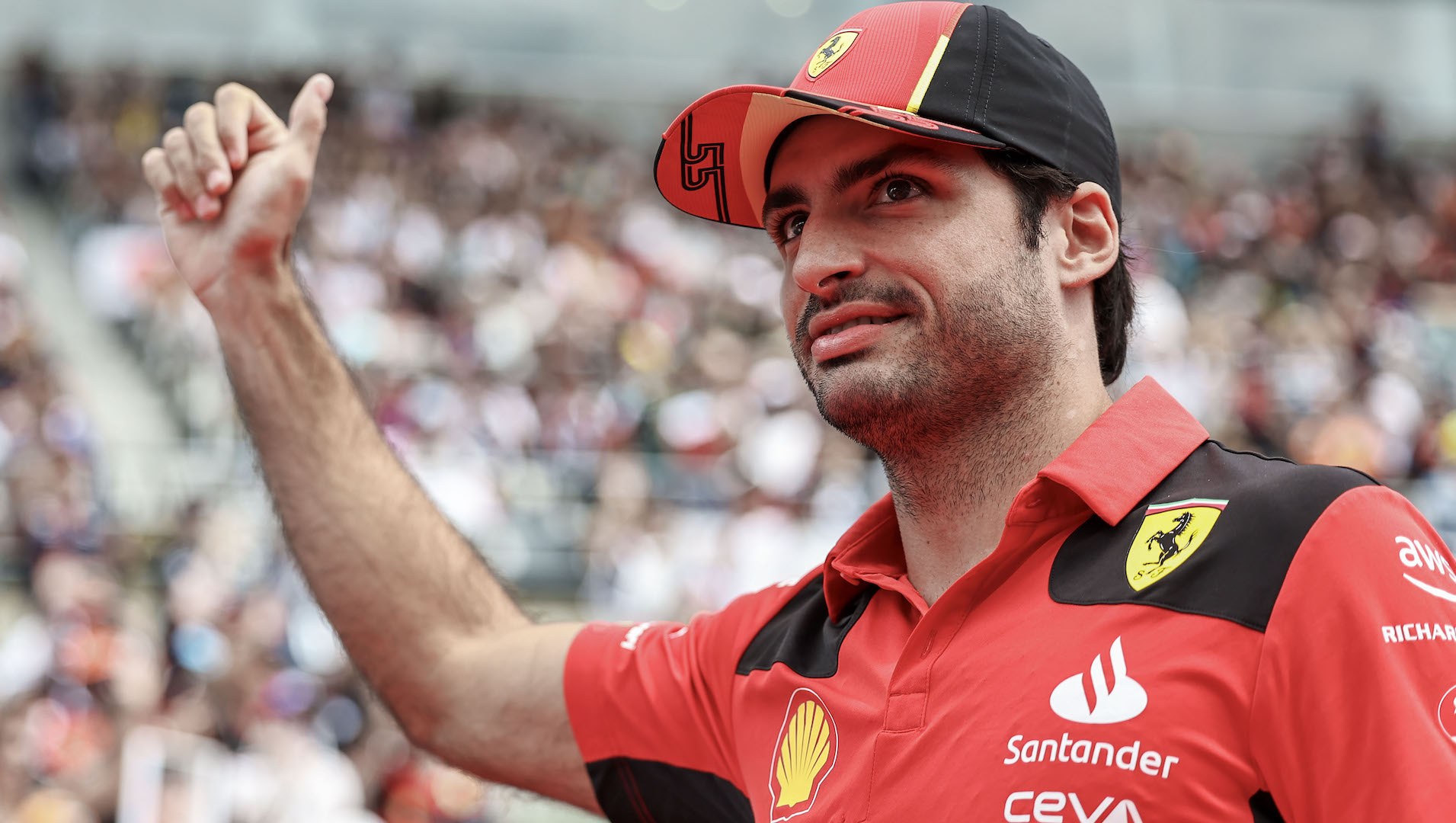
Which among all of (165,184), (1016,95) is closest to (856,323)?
(1016,95)

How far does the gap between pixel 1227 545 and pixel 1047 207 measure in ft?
1.86

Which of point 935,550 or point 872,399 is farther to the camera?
point 935,550

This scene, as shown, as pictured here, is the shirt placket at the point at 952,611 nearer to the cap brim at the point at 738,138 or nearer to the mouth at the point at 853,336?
the mouth at the point at 853,336

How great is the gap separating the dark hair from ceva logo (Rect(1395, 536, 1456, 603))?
0.62 metres

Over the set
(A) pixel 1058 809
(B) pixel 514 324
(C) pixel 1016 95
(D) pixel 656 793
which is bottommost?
(B) pixel 514 324

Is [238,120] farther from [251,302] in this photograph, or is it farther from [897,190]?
[897,190]

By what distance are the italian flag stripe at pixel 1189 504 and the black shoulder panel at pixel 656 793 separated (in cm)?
80

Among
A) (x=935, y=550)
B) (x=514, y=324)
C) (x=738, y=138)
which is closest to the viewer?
(x=935, y=550)

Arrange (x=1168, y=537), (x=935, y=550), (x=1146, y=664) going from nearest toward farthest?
(x=1146, y=664) < (x=1168, y=537) < (x=935, y=550)

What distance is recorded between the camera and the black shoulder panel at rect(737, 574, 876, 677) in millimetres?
2033

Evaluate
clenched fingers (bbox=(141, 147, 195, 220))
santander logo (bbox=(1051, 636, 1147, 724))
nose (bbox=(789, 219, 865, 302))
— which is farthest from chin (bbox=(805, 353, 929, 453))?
clenched fingers (bbox=(141, 147, 195, 220))

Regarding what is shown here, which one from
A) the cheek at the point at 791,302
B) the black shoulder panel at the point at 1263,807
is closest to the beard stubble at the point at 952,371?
the cheek at the point at 791,302

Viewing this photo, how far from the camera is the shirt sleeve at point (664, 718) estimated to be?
225cm

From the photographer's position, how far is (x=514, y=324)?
993 cm
